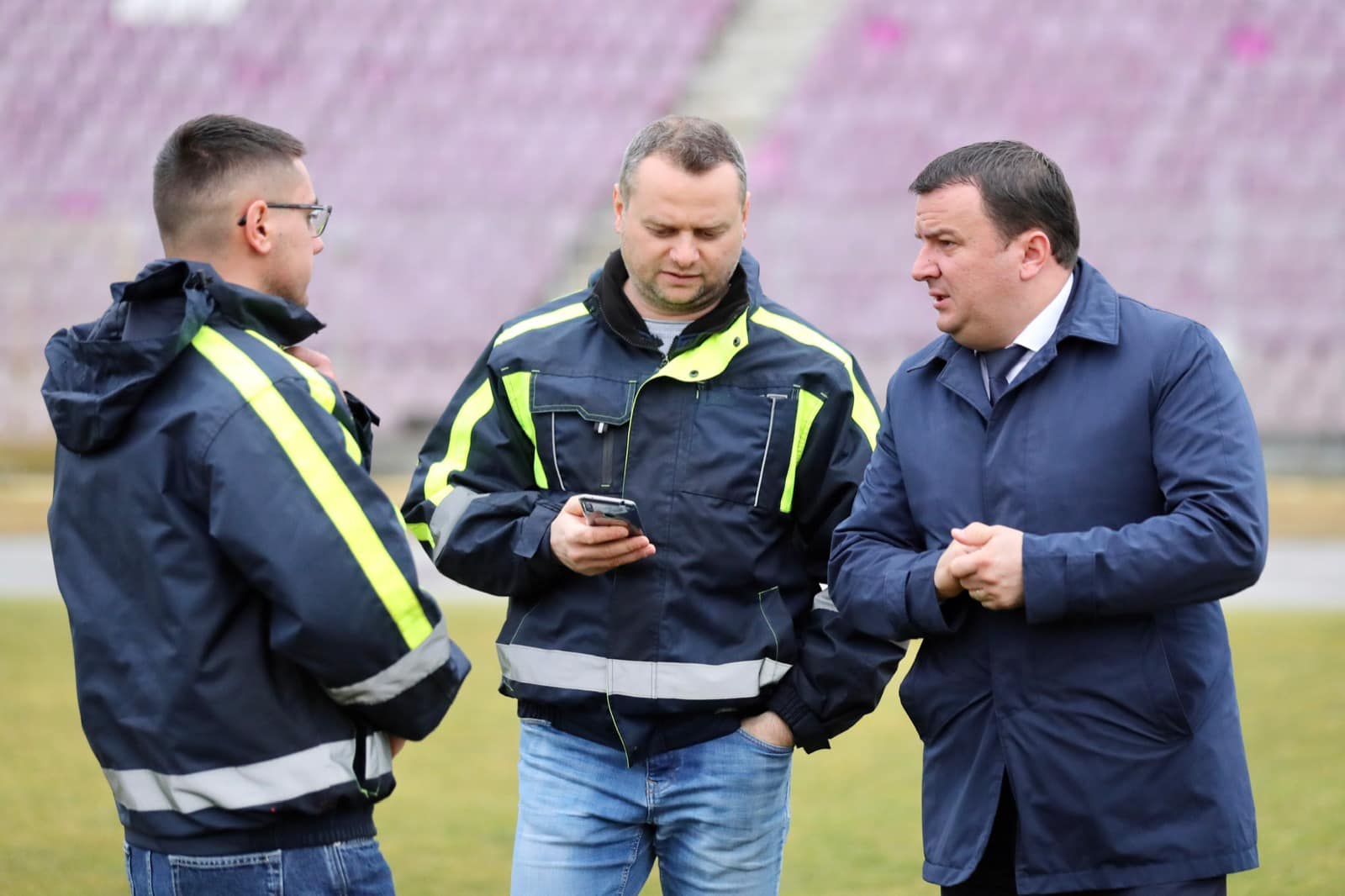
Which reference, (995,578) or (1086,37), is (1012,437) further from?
(1086,37)

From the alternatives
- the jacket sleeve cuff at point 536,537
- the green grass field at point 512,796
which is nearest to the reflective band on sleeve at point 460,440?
the jacket sleeve cuff at point 536,537

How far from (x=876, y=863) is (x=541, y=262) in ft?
34.0

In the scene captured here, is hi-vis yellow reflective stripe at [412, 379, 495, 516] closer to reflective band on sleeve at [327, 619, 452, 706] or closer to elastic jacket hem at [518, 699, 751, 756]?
elastic jacket hem at [518, 699, 751, 756]

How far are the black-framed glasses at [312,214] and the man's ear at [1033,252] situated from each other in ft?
3.51

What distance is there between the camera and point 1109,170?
44.7 ft

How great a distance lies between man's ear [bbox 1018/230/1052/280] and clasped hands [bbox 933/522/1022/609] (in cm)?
41

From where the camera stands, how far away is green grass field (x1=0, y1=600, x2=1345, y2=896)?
4.32m

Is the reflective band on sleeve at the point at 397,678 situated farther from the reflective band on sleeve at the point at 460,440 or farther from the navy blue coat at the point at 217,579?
the reflective band on sleeve at the point at 460,440

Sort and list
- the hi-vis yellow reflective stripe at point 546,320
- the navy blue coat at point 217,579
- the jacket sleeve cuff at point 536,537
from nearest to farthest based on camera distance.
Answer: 1. the navy blue coat at point 217,579
2. the jacket sleeve cuff at point 536,537
3. the hi-vis yellow reflective stripe at point 546,320

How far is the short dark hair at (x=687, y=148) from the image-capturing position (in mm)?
2600

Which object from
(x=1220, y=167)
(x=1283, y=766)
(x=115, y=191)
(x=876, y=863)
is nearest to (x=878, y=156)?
(x=1220, y=167)

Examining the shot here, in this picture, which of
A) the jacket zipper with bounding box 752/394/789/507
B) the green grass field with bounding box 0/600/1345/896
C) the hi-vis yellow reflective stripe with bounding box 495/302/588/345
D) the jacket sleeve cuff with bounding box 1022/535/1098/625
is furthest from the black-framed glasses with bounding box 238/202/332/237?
the green grass field with bounding box 0/600/1345/896

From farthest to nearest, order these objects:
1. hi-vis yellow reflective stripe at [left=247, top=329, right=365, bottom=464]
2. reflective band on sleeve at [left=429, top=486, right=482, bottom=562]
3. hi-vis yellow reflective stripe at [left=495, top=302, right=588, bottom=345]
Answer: hi-vis yellow reflective stripe at [left=495, top=302, right=588, bottom=345] → reflective band on sleeve at [left=429, top=486, right=482, bottom=562] → hi-vis yellow reflective stripe at [left=247, top=329, right=365, bottom=464]

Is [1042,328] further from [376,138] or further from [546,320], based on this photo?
[376,138]
